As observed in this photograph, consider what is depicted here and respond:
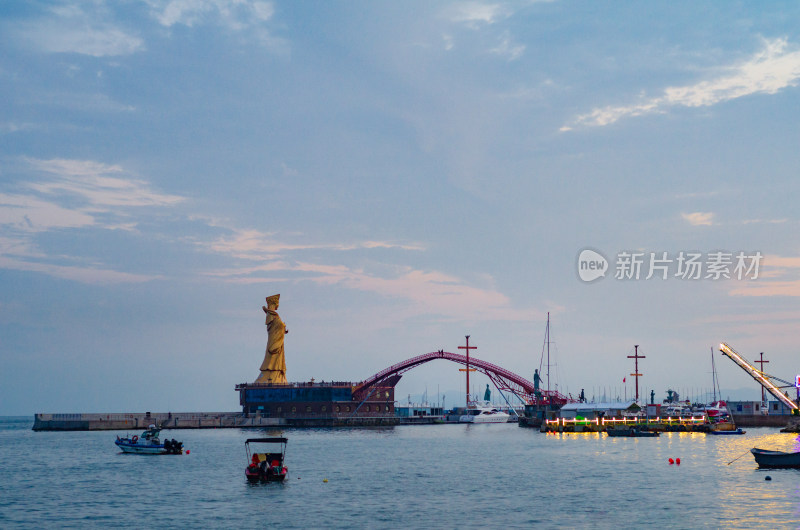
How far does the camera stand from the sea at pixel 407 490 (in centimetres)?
5019

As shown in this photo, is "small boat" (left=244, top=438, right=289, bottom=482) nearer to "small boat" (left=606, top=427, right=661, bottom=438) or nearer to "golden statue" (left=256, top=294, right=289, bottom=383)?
"small boat" (left=606, top=427, right=661, bottom=438)

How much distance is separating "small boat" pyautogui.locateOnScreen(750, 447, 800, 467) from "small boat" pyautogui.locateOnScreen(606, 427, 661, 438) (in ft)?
198

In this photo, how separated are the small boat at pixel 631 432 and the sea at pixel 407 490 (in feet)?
91.9

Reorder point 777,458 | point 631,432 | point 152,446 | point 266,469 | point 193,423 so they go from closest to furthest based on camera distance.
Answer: point 266,469 < point 777,458 < point 152,446 < point 631,432 < point 193,423

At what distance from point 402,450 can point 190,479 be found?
39130 mm

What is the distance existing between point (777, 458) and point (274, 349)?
108147 millimetres

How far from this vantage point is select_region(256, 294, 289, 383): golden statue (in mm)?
164000

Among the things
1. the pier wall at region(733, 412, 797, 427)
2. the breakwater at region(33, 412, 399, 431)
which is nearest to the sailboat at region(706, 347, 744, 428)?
the pier wall at region(733, 412, 797, 427)

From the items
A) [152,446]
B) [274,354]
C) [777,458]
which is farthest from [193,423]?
[777,458]

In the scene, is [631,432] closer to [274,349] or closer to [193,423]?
[274,349]

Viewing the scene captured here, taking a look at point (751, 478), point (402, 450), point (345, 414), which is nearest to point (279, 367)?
point (345, 414)

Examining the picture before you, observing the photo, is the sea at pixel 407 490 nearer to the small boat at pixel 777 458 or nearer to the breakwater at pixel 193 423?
the small boat at pixel 777 458

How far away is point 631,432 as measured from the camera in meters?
136

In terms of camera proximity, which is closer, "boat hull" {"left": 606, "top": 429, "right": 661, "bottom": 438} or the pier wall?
"boat hull" {"left": 606, "top": 429, "right": 661, "bottom": 438}
